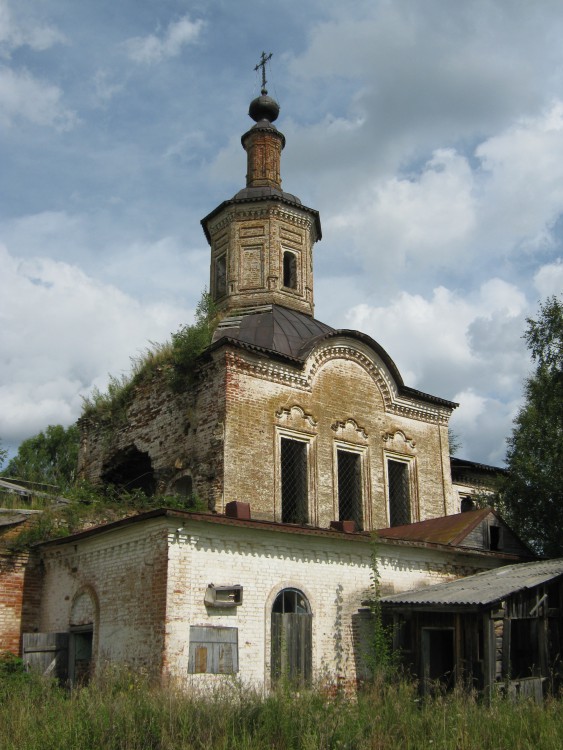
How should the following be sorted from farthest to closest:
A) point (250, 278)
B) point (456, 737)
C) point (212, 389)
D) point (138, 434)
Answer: point (250, 278) < point (138, 434) < point (212, 389) < point (456, 737)

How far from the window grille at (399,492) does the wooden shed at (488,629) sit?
468cm

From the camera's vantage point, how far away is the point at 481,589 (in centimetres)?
1086

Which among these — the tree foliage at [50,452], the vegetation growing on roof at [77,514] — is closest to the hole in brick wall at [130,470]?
the vegetation growing on roof at [77,514]

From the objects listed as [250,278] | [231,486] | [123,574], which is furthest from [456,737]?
[250,278]

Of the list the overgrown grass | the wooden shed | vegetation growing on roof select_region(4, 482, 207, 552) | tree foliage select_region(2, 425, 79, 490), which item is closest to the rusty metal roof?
the wooden shed

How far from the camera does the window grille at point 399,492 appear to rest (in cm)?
1694

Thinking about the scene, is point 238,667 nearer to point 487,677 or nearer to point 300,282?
point 487,677

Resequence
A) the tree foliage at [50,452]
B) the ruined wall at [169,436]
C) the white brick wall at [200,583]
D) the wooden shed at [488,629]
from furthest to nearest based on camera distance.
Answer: the tree foliage at [50,452] < the ruined wall at [169,436] < the wooden shed at [488,629] < the white brick wall at [200,583]

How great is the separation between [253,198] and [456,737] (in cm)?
1588

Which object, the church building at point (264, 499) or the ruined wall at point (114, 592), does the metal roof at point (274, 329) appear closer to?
the church building at point (264, 499)

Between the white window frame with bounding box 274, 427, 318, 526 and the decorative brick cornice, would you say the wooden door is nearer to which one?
the white window frame with bounding box 274, 427, 318, 526

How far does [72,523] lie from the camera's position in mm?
13047

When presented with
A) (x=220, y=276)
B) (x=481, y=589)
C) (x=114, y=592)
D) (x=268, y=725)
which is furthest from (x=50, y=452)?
(x=268, y=725)

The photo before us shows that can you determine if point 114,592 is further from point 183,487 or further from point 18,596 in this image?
point 183,487
